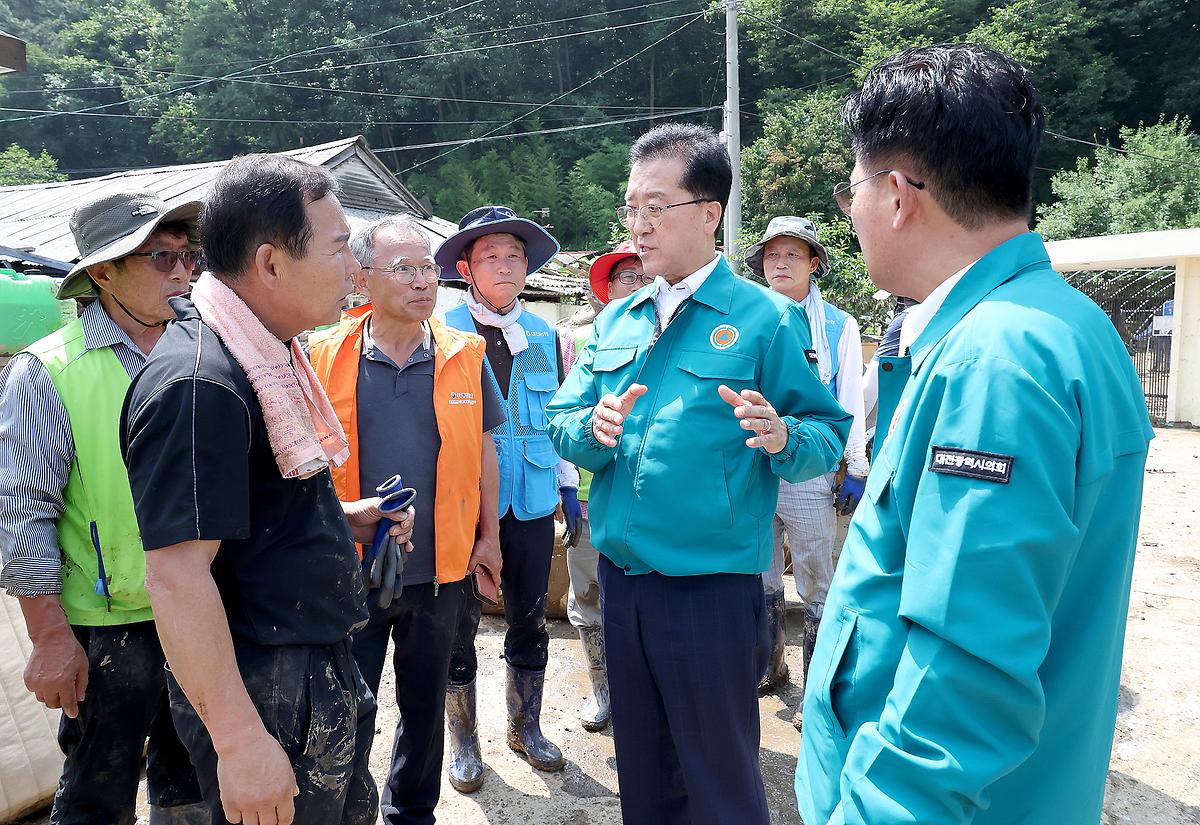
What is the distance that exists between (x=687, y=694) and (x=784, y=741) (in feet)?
5.35

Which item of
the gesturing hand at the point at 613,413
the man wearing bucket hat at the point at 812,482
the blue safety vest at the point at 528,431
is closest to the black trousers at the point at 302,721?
the gesturing hand at the point at 613,413

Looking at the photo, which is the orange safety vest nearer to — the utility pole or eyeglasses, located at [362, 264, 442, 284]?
eyeglasses, located at [362, 264, 442, 284]

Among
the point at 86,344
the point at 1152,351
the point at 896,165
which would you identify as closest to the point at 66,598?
the point at 86,344

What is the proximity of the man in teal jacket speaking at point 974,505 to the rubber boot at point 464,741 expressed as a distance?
6.92ft

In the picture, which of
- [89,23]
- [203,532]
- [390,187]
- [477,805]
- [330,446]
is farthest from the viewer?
[89,23]

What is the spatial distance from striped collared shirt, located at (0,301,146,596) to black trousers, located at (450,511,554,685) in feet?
5.17

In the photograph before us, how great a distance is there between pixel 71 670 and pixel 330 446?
1.09 metres

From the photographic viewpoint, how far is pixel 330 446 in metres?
1.88

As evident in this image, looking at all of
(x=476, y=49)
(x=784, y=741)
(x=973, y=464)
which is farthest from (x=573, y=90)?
(x=973, y=464)

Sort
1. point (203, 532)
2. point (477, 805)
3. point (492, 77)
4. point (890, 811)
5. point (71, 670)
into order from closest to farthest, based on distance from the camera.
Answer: point (890, 811)
point (203, 532)
point (71, 670)
point (477, 805)
point (492, 77)

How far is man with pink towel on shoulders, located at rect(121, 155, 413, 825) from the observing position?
4.84ft

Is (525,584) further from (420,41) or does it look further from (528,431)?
(420,41)

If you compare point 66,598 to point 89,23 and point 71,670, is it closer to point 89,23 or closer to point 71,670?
point 71,670

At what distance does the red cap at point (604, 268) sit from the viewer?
4.58 metres
